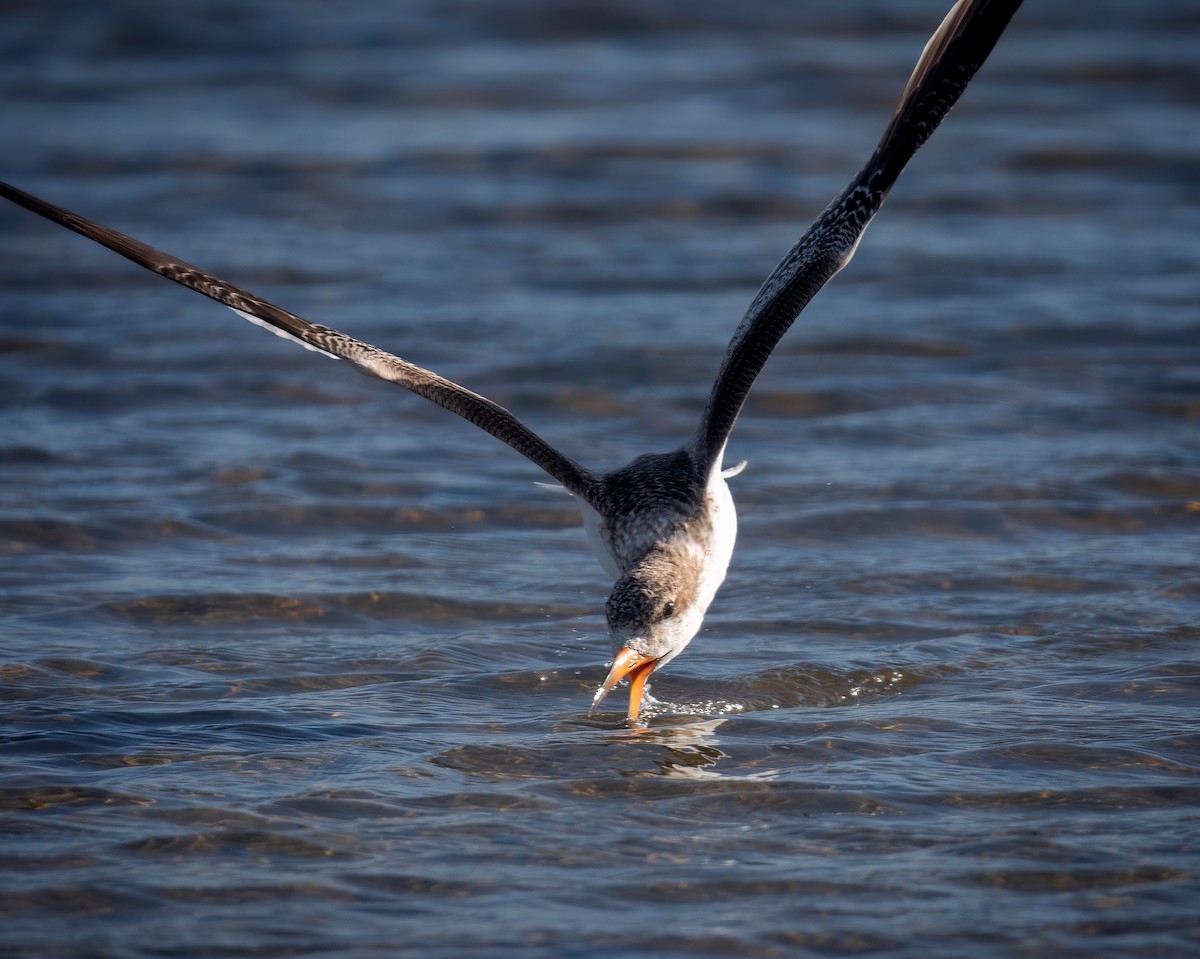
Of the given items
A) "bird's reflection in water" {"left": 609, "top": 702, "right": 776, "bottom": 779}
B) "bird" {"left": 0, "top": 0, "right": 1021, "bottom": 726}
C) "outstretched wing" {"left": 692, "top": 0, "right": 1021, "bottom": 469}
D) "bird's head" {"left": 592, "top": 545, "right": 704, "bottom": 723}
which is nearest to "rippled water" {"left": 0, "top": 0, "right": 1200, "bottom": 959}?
"bird's reflection in water" {"left": 609, "top": 702, "right": 776, "bottom": 779}

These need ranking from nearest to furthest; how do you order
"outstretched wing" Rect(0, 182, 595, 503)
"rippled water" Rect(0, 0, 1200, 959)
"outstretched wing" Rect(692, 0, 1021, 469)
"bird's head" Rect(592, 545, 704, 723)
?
"rippled water" Rect(0, 0, 1200, 959) → "bird's head" Rect(592, 545, 704, 723) → "outstretched wing" Rect(0, 182, 595, 503) → "outstretched wing" Rect(692, 0, 1021, 469)

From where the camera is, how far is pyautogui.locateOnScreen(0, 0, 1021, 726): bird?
6.99 m

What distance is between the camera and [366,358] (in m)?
7.37

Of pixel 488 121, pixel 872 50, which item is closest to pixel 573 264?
pixel 488 121

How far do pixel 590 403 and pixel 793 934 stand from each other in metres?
6.30

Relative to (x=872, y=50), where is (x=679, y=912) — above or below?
below

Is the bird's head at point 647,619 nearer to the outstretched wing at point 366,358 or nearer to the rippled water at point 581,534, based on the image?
the rippled water at point 581,534

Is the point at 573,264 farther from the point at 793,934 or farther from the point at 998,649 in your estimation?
the point at 793,934

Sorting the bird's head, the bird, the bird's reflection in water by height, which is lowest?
the bird's reflection in water

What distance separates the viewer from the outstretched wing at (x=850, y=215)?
7402mm

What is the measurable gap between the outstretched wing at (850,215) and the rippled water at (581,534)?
1.19 m

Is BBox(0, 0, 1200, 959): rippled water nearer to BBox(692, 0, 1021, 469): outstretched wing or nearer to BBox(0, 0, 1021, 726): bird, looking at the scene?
BBox(0, 0, 1021, 726): bird

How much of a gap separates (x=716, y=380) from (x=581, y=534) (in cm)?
181

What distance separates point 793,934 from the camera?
489 centimetres
